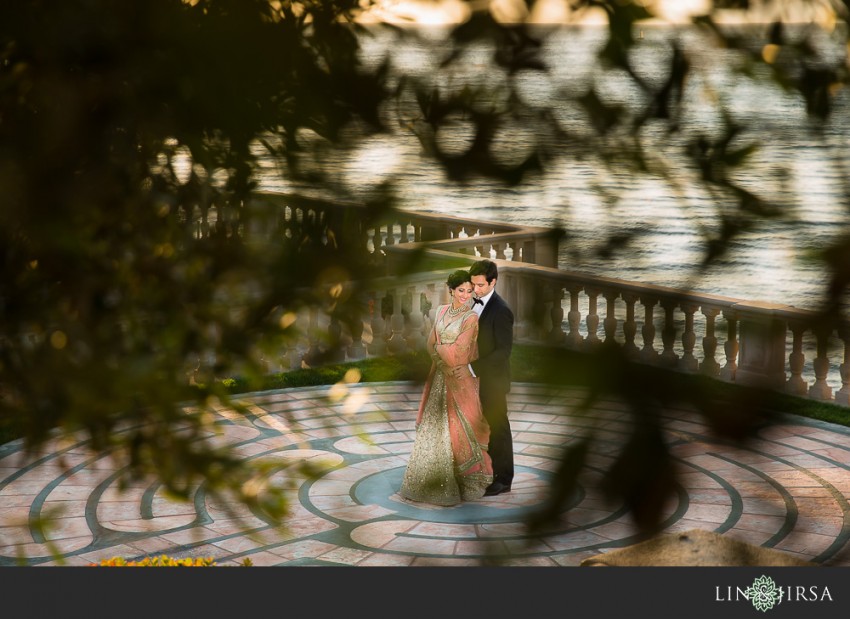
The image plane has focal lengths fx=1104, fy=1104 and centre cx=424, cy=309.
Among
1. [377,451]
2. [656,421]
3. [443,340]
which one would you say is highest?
[656,421]

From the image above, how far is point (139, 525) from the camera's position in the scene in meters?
7.97

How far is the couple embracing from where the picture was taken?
26.2 feet

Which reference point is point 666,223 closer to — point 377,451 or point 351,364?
point 377,451

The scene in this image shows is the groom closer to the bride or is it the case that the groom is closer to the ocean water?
the bride

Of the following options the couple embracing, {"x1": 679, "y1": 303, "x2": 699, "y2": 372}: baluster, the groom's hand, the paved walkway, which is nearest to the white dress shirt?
the couple embracing

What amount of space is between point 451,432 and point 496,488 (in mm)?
597

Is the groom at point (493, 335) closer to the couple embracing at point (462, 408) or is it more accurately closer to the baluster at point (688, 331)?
the couple embracing at point (462, 408)

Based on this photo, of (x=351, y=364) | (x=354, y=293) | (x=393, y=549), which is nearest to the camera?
(x=354, y=293)

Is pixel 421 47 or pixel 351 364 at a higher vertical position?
pixel 421 47

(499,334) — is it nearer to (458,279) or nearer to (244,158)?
(458,279)

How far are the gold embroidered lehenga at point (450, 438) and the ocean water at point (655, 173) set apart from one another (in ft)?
22.2

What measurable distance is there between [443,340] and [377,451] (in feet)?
6.93

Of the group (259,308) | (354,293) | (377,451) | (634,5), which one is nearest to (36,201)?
(259,308)

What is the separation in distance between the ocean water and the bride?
22.0ft
